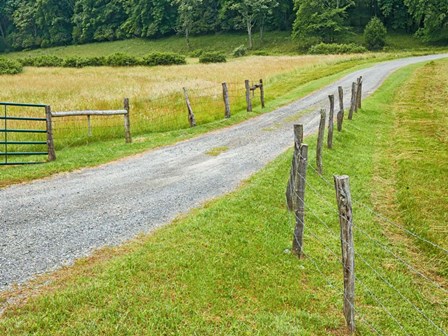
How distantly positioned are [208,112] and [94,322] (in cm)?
1692

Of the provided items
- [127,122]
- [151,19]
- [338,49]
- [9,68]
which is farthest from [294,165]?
[151,19]

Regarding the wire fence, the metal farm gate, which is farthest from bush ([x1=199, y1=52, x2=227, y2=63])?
the wire fence

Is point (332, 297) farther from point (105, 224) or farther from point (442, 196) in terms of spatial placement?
point (442, 196)

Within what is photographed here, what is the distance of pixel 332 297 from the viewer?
6484 millimetres

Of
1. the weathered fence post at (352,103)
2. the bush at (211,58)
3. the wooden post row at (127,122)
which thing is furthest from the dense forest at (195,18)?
the wooden post row at (127,122)

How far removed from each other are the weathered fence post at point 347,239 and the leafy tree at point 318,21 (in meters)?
71.6

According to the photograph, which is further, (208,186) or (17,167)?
(17,167)

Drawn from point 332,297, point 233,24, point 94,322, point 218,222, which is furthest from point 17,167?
point 233,24

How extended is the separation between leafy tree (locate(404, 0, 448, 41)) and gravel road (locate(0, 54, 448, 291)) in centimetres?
6116

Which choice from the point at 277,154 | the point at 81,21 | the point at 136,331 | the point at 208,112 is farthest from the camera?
the point at 81,21

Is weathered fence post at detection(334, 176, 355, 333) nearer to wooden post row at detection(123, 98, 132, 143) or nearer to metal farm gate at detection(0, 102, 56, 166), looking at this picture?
metal farm gate at detection(0, 102, 56, 166)

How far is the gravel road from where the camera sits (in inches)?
275

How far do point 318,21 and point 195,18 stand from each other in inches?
1266

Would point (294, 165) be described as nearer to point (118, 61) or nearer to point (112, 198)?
point (112, 198)
